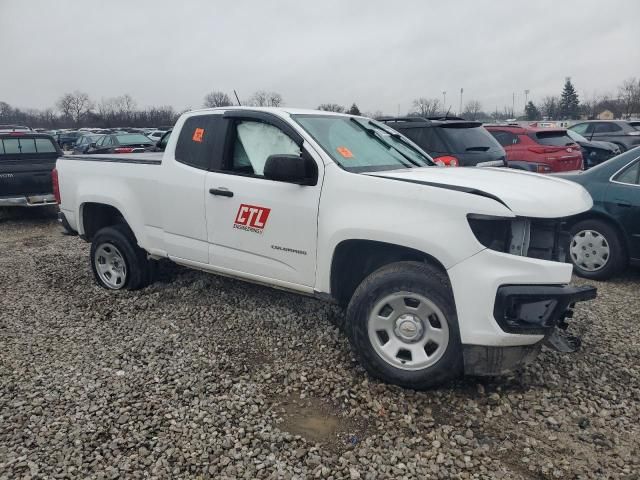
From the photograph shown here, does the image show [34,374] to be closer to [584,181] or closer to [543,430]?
[543,430]

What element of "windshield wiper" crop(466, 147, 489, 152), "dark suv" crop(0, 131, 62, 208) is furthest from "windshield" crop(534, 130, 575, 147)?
"dark suv" crop(0, 131, 62, 208)

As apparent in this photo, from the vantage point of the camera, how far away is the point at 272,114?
167 inches

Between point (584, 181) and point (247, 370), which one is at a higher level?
point (584, 181)

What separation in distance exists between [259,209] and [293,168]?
0.56 meters

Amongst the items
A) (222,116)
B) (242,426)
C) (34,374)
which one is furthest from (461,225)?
(34,374)

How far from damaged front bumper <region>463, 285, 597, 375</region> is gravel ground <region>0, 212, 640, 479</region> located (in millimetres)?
322

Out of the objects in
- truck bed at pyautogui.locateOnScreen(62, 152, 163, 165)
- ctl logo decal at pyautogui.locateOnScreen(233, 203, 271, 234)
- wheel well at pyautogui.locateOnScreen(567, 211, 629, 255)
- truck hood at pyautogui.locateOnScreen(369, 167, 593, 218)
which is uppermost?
truck bed at pyautogui.locateOnScreen(62, 152, 163, 165)

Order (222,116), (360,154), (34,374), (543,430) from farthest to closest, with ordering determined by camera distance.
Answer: (222,116), (360,154), (34,374), (543,430)

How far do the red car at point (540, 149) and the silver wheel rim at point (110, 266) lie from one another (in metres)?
7.69

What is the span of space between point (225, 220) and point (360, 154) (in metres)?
1.23

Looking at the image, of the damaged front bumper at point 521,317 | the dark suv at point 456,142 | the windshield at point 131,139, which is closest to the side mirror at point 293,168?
the damaged front bumper at point 521,317

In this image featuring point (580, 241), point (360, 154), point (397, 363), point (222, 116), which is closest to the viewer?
point (397, 363)

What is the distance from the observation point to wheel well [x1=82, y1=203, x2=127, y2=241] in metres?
5.66

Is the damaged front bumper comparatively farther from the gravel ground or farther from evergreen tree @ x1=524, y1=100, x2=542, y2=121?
evergreen tree @ x1=524, y1=100, x2=542, y2=121
